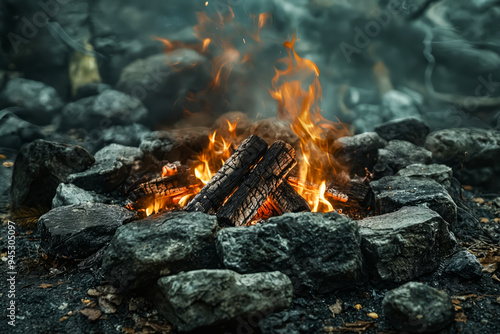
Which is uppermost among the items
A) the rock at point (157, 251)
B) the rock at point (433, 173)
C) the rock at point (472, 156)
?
the rock at point (157, 251)

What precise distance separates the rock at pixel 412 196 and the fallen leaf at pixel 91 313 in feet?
9.83

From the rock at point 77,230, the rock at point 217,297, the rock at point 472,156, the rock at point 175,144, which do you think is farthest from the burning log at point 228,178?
the rock at point 472,156

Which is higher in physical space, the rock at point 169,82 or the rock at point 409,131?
the rock at point 169,82

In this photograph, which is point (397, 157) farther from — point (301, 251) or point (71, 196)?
point (71, 196)

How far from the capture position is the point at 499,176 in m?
5.32

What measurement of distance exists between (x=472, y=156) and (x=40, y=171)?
683cm

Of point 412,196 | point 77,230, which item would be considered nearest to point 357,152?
point 412,196

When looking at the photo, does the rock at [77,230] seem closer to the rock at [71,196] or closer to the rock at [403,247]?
the rock at [71,196]

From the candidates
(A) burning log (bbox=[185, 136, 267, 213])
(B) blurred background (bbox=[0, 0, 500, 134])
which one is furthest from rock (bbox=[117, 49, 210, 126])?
(A) burning log (bbox=[185, 136, 267, 213])

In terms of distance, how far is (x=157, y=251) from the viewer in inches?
91.6

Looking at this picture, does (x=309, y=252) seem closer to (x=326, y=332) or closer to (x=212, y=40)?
(x=326, y=332)

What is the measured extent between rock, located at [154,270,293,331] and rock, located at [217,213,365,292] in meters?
0.21

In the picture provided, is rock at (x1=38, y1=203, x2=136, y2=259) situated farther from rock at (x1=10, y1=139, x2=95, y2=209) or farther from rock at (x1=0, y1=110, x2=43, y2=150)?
rock at (x1=0, y1=110, x2=43, y2=150)

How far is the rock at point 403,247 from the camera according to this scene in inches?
98.2
